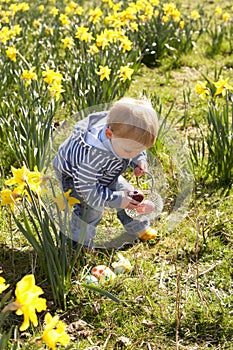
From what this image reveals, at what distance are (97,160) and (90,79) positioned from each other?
4.68 feet

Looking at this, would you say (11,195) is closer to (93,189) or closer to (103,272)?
(93,189)

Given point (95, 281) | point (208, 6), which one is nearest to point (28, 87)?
point (95, 281)

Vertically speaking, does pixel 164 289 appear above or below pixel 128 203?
below

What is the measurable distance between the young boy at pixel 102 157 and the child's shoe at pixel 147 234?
0.28 meters

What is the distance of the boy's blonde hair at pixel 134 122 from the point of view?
236 centimetres

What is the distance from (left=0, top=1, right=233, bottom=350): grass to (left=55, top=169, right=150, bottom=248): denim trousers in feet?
0.32

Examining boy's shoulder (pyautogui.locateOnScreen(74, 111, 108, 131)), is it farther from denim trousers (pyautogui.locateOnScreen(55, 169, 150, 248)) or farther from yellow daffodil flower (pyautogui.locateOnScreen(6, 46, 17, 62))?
yellow daffodil flower (pyautogui.locateOnScreen(6, 46, 17, 62))

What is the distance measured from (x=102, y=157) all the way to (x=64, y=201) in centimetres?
30

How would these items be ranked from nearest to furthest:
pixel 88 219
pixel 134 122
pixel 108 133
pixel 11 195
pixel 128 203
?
pixel 11 195, pixel 134 122, pixel 108 133, pixel 128 203, pixel 88 219

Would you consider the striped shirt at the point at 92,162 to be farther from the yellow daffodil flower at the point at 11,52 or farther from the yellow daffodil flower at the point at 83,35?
the yellow daffodil flower at the point at 83,35

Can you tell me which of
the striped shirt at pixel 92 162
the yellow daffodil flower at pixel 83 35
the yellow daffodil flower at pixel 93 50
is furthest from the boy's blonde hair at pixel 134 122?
the yellow daffodil flower at pixel 83 35

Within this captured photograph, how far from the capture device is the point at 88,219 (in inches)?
107

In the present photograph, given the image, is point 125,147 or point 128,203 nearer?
point 125,147

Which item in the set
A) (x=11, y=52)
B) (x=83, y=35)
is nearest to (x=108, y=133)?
(x=11, y=52)
